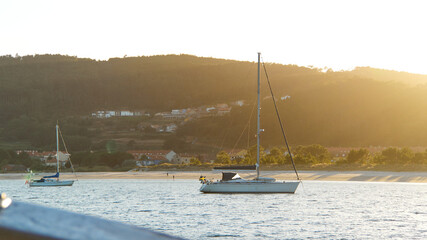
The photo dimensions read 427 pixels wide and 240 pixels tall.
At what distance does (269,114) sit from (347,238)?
11531 cm

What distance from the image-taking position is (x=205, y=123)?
477 ft

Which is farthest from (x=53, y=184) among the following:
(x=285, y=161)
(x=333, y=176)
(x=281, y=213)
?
(x=281, y=213)

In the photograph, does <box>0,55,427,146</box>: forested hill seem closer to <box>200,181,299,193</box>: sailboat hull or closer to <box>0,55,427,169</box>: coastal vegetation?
<box>0,55,427,169</box>: coastal vegetation

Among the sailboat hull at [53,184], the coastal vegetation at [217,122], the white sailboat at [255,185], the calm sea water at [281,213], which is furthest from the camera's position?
the coastal vegetation at [217,122]

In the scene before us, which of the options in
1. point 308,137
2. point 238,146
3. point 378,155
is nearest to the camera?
point 378,155

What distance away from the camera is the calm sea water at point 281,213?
24609 millimetres

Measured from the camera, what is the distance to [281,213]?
3319 centimetres

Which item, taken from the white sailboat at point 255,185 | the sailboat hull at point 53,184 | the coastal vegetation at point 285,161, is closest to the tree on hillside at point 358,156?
the coastal vegetation at point 285,161

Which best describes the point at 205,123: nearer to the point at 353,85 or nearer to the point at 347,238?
the point at 353,85

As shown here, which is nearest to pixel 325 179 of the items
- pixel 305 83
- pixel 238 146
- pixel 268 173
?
pixel 268 173

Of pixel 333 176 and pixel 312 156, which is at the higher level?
pixel 312 156

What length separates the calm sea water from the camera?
24.6m

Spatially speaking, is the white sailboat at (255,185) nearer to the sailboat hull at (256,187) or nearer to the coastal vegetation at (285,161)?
the sailboat hull at (256,187)

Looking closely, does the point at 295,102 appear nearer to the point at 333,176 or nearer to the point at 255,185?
the point at 333,176
